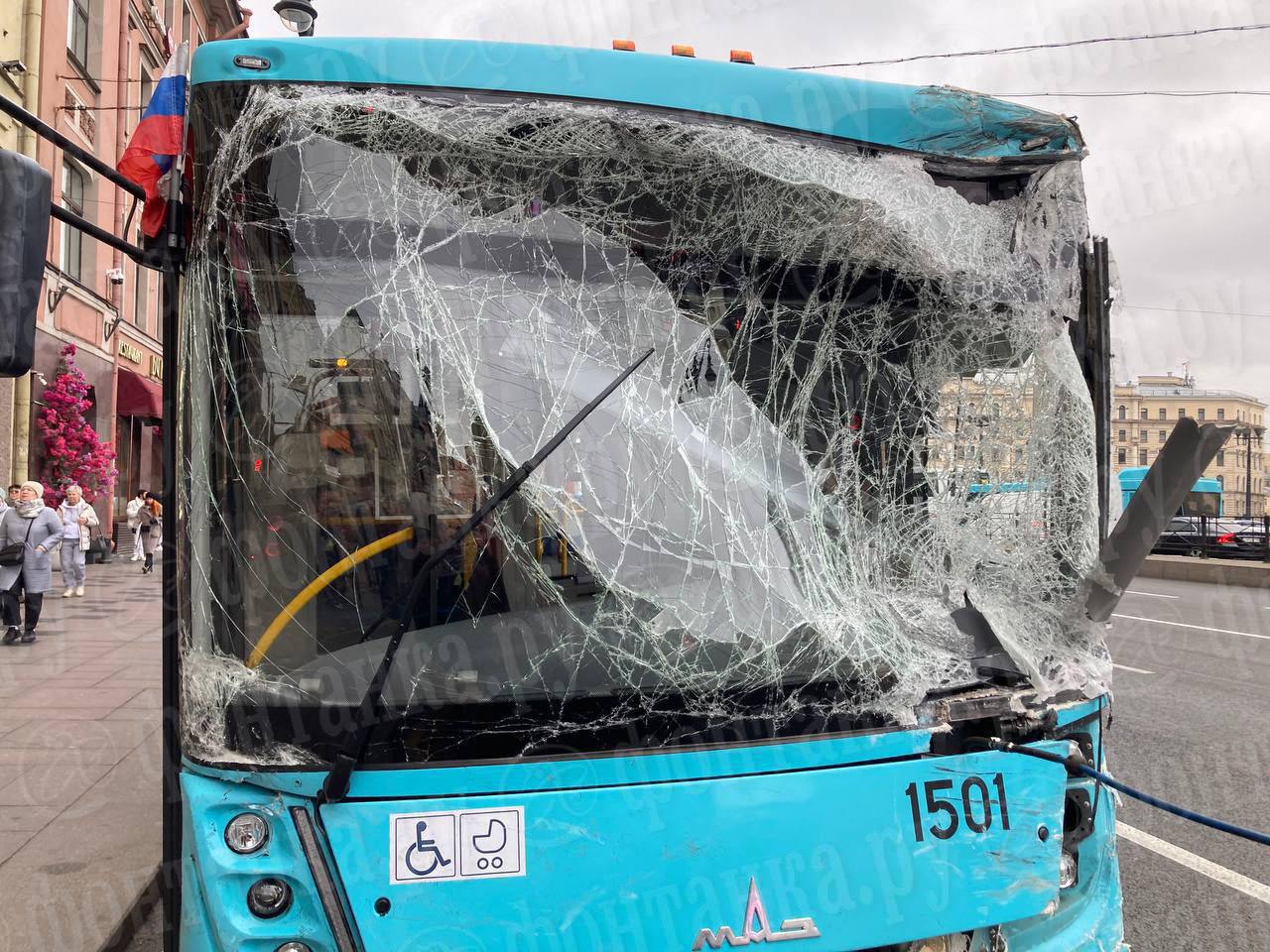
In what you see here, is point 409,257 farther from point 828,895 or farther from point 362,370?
point 828,895

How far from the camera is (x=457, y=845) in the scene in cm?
193

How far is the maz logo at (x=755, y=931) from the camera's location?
1.97m

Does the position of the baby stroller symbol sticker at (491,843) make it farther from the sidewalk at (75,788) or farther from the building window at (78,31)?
the building window at (78,31)

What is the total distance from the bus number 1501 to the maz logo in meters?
0.32

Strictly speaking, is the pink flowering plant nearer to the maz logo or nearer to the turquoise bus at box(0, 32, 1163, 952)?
the turquoise bus at box(0, 32, 1163, 952)

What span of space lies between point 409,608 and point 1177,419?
1.80m

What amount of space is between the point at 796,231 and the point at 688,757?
1.30m

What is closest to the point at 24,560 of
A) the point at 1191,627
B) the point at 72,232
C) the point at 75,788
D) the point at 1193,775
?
the point at 75,788

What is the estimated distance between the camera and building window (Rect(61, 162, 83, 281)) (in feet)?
61.5

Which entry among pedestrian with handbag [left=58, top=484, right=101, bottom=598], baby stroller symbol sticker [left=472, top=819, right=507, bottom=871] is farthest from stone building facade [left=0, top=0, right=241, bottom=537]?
baby stroller symbol sticker [left=472, top=819, right=507, bottom=871]

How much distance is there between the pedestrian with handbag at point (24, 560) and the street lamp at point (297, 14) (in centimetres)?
941

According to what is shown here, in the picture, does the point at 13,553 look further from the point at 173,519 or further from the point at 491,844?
the point at 491,844

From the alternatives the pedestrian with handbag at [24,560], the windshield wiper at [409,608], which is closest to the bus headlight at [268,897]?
the windshield wiper at [409,608]

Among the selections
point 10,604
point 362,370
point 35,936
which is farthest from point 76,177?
point 362,370
